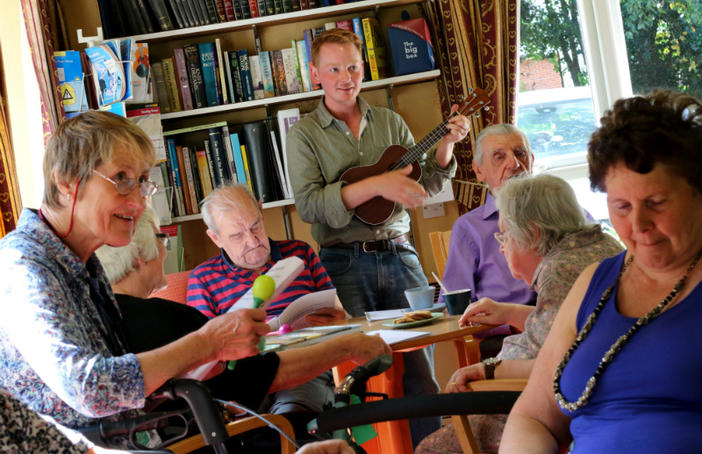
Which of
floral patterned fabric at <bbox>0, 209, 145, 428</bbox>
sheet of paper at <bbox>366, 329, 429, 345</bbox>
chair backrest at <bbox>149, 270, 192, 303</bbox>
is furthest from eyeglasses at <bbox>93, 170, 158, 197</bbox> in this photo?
chair backrest at <bbox>149, 270, 192, 303</bbox>

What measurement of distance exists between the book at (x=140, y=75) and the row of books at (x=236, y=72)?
8.4 inches

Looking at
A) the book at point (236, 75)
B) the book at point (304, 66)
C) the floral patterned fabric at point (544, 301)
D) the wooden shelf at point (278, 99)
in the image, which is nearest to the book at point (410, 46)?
the wooden shelf at point (278, 99)

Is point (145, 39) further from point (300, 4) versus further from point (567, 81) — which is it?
point (567, 81)

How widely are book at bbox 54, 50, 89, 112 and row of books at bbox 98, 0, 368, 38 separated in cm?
43

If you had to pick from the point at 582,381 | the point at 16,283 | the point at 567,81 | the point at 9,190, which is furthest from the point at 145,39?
the point at 582,381

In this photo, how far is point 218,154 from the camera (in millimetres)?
3869

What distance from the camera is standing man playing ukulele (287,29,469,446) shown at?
328 centimetres

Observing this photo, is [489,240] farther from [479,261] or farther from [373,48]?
[373,48]

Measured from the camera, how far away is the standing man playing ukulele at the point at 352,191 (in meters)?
3.28

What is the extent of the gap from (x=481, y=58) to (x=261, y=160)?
125cm

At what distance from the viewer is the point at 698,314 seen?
4.27 feet

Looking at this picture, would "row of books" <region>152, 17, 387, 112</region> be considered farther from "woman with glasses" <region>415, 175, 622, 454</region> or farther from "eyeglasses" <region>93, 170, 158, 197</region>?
"eyeglasses" <region>93, 170, 158, 197</region>

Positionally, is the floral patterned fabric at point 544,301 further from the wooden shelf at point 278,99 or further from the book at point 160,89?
the book at point 160,89

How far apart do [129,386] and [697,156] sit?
106 centimetres
